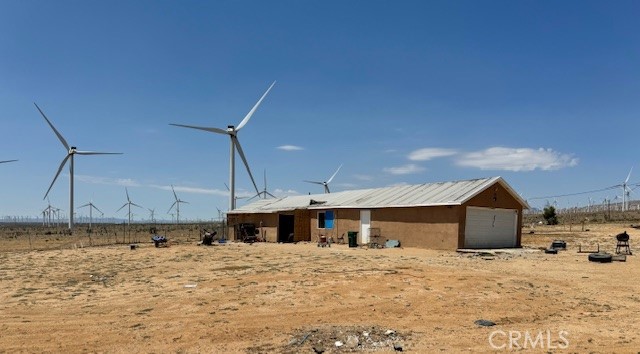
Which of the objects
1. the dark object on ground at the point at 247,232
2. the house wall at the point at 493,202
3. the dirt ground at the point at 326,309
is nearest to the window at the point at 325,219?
the dark object on ground at the point at 247,232

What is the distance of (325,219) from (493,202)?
40.5 feet

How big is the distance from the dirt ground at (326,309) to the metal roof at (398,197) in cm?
901

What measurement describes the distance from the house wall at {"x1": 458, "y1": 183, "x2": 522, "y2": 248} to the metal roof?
0.95 ft

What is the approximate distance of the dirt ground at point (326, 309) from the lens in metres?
7.86

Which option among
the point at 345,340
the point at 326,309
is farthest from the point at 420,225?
the point at 345,340

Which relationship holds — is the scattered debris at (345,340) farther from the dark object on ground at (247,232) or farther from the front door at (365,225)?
the dark object on ground at (247,232)

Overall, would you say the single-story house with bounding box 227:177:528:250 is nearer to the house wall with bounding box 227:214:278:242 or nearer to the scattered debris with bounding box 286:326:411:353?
the house wall with bounding box 227:214:278:242

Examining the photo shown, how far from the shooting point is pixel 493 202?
2717 centimetres

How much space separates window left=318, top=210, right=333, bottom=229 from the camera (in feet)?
113

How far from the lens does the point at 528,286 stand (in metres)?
12.8

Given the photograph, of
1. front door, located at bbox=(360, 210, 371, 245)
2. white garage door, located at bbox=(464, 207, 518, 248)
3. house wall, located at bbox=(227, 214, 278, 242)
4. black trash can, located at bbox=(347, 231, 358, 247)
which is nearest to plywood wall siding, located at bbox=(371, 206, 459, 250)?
front door, located at bbox=(360, 210, 371, 245)

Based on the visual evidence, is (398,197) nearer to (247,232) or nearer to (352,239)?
(352,239)

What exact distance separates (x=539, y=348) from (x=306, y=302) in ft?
16.9

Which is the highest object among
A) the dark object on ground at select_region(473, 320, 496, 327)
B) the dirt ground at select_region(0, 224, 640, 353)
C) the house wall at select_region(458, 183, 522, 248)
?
the house wall at select_region(458, 183, 522, 248)
